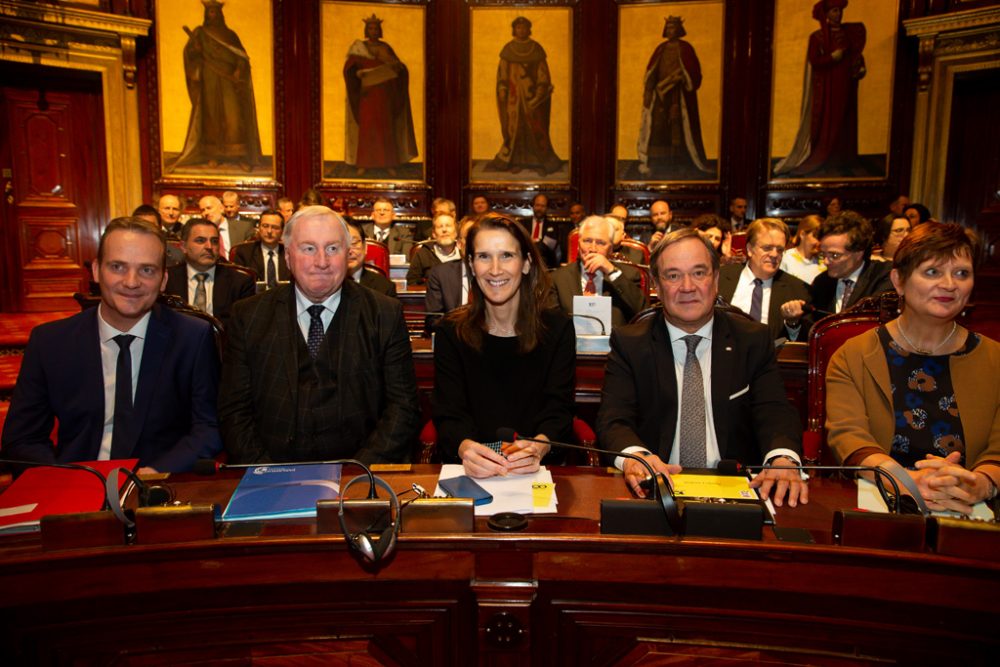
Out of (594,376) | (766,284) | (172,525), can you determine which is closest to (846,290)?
(766,284)

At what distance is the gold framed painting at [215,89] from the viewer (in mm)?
9195

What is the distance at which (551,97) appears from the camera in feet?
33.9

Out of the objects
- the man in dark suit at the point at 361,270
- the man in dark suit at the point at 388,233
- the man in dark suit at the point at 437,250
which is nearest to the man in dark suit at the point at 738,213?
the man in dark suit at the point at 437,250

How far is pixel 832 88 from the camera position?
364 inches

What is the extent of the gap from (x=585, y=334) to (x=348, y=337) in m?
1.52

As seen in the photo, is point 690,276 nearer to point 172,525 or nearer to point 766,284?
point 172,525

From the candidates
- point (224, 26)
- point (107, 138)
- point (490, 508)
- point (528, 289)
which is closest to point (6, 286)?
point (107, 138)

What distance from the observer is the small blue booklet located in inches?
57.3

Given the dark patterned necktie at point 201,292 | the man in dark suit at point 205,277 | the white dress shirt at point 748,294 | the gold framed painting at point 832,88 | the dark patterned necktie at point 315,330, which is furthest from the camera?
the gold framed painting at point 832,88

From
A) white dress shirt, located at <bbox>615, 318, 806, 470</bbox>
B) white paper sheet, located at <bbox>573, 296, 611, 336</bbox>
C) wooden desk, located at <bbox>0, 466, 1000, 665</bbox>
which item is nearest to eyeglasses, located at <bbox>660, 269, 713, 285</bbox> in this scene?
white dress shirt, located at <bbox>615, 318, 806, 470</bbox>

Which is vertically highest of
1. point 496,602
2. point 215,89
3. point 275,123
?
point 215,89

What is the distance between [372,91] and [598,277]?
6.84 m

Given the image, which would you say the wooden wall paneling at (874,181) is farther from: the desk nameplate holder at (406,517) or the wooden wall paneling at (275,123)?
the desk nameplate holder at (406,517)

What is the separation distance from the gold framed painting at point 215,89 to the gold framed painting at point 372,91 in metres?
0.84
